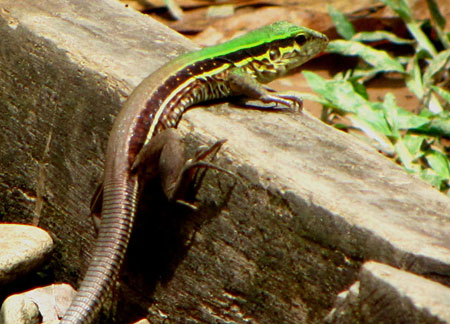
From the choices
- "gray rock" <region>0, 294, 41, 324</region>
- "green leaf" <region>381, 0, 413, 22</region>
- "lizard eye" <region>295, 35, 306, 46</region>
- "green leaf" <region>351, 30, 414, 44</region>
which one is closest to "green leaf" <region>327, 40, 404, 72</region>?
"green leaf" <region>351, 30, 414, 44</region>

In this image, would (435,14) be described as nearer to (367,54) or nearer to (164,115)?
(367,54)

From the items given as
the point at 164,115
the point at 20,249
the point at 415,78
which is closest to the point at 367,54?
the point at 415,78

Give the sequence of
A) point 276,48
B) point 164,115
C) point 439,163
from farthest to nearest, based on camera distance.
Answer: point 439,163 → point 276,48 → point 164,115

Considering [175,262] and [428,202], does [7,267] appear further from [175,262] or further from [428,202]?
[428,202]

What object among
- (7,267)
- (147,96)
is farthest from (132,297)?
(147,96)

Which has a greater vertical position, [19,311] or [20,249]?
[20,249]

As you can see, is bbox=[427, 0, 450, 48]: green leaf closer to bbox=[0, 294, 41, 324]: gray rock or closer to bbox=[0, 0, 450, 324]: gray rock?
bbox=[0, 0, 450, 324]: gray rock
